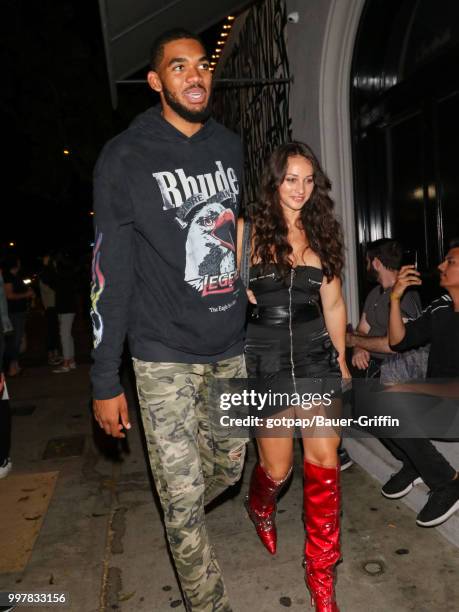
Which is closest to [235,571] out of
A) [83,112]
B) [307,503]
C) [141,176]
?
[307,503]

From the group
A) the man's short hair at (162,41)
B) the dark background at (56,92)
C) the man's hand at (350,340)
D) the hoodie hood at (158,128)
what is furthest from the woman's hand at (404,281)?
the dark background at (56,92)

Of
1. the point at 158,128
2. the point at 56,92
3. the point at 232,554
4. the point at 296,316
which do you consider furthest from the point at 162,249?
the point at 56,92

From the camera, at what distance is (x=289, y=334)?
3.05 metres

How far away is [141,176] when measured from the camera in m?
2.47

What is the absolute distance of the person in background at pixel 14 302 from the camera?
30.2 ft

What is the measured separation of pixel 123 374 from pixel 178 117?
6.60 meters

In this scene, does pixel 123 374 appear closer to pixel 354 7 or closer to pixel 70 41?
pixel 354 7

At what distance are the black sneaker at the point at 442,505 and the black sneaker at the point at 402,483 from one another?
34 cm

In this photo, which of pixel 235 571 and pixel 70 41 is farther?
pixel 70 41

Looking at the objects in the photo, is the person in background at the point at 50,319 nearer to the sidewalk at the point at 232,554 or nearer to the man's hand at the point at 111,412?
the sidewalk at the point at 232,554

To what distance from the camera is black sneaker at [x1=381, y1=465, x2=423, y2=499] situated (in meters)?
3.65

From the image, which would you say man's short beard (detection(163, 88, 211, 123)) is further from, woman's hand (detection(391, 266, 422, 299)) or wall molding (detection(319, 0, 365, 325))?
wall molding (detection(319, 0, 365, 325))

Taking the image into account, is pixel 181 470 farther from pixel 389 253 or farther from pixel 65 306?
pixel 65 306

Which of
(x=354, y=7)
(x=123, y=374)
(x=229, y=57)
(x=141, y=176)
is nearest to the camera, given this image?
(x=141, y=176)
